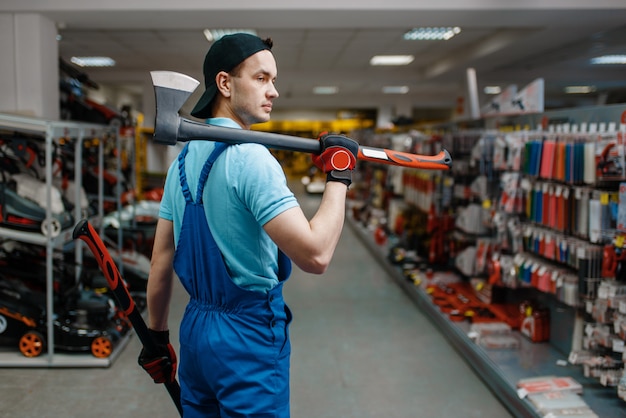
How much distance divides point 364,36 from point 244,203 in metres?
6.89

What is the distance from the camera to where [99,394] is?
3.72 m


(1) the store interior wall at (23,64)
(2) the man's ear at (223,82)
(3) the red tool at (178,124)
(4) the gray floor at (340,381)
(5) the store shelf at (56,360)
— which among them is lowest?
(4) the gray floor at (340,381)

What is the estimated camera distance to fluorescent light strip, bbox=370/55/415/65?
33.2ft

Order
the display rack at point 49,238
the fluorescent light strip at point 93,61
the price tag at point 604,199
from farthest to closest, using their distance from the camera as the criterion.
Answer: the fluorescent light strip at point 93,61 < the display rack at point 49,238 < the price tag at point 604,199

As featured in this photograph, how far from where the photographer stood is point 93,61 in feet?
35.4

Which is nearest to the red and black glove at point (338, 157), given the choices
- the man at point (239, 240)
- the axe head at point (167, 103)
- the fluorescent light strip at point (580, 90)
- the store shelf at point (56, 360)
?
the man at point (239, 240)

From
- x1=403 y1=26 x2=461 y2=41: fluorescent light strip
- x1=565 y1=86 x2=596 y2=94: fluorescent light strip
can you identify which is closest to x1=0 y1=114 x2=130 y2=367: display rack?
x1=403 y1=26 x2=461 y2=41: fluorescent light strip

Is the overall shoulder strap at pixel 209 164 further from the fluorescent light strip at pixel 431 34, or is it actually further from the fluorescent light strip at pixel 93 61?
the fluorescent light strip at pixel 93 61

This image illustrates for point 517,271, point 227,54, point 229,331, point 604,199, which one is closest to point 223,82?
point 227,54

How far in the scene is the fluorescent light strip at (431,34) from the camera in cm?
772

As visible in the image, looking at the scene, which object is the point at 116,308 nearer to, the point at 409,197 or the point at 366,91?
the point at 409,197

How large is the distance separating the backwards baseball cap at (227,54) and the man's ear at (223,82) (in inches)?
0.5

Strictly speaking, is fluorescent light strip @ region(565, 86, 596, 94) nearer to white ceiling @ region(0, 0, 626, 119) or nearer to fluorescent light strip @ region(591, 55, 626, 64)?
white ceiling @ region(0, 0, 626, 119)

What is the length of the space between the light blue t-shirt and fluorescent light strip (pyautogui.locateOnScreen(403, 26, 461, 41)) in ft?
22.2
